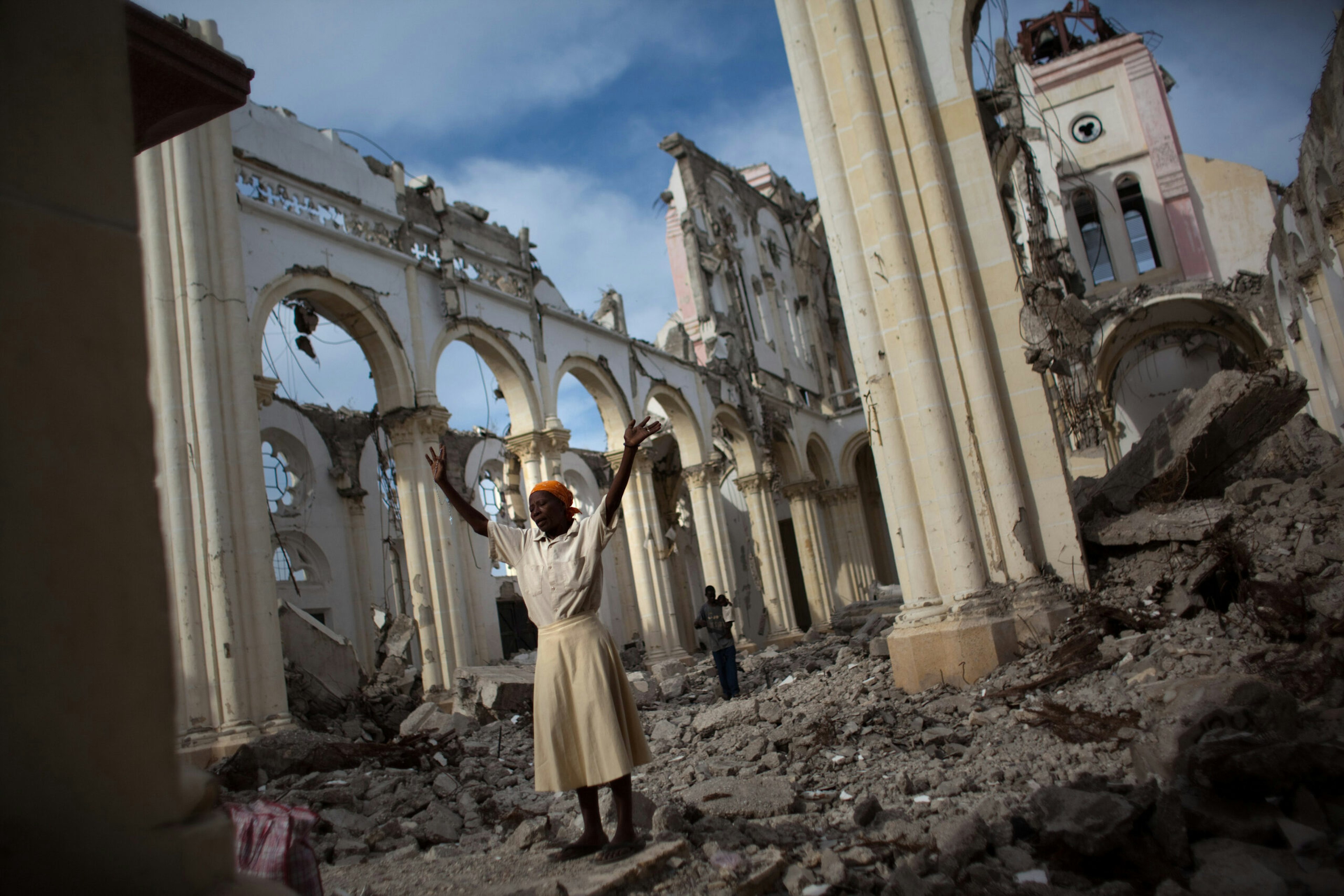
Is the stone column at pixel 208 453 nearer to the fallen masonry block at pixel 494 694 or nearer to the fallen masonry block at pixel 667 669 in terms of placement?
the fallen masonry block at pixel 494 694

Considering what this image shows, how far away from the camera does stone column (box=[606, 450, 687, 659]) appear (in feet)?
51.5

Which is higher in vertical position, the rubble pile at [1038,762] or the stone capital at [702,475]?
the stone capital at [702,475]

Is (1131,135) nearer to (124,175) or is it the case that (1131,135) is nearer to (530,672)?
(530,672)

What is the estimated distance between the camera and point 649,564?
16.2 metres

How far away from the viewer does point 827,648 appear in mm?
12234

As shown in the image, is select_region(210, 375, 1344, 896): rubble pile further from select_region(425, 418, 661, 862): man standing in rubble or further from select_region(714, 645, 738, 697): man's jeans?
select_region(714, 645, 738, 697): man's jeans

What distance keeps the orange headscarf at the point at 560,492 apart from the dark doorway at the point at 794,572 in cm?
2444

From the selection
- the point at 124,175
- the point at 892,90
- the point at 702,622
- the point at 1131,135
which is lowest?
the point at 702,622

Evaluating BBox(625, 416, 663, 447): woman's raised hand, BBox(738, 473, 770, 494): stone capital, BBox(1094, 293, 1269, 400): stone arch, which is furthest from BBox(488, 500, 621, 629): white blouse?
BBox(1094, 293, 1269, 400): stone arch

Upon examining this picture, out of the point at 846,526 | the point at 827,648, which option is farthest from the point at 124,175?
the point at 846,526

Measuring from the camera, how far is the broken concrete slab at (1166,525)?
5941 millimetres

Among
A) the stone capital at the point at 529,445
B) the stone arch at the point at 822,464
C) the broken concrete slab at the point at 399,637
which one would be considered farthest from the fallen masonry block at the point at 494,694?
the stone arch at the point at 822,464

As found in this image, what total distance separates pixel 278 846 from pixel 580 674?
105 centimetres

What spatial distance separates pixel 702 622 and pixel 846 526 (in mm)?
15288
